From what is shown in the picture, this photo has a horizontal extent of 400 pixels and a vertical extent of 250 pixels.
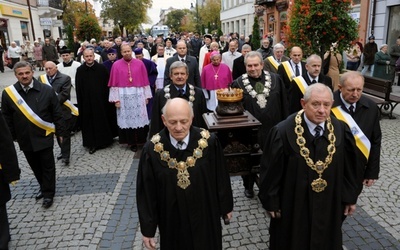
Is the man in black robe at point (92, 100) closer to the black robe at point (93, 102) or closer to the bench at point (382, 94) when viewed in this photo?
the black robe at point (93, 102)

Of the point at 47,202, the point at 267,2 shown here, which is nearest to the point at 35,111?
the point at 47,202

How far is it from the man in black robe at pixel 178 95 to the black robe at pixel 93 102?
3075 mm

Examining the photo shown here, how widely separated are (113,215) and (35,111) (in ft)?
5.85

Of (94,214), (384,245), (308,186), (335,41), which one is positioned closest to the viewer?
(308,186)

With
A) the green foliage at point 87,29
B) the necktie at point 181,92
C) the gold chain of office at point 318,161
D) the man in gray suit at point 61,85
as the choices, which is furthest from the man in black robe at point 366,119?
the green foliage at point 87,29

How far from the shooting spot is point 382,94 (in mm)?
9352

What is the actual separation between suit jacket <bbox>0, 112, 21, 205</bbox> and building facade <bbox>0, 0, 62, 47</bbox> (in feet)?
84.2

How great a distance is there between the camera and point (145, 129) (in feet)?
25.3

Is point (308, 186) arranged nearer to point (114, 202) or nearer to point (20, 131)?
point (114, 202)

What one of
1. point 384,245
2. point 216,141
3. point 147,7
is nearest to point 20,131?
point 216,141

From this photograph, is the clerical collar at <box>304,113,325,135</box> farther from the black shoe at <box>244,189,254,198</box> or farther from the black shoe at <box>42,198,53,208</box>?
the black shoe at <box>42,198,53,208</box>

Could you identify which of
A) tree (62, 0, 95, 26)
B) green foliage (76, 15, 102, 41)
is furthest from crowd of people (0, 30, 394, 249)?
tree (62, 0, 95, 26)

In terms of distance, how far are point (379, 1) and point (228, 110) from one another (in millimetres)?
14832

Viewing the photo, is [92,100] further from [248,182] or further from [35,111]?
[248,182]
